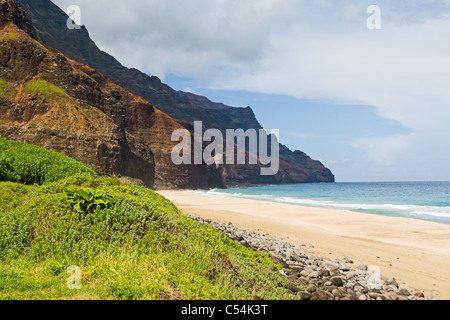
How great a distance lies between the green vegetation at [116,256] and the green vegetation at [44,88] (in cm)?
5597

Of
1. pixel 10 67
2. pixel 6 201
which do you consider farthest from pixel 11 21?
pixel 6 201

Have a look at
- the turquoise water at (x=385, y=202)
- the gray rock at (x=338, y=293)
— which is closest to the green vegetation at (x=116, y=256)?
the gray rock at (x=338, y=293)

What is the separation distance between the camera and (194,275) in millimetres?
6586

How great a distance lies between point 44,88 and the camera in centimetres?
5953

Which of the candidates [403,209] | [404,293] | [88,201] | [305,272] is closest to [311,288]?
[305,272]

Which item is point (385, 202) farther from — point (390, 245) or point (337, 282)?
point (337, 282)

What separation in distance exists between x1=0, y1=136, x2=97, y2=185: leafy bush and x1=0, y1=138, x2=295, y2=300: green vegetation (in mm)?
5503

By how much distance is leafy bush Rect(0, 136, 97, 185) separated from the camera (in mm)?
14891

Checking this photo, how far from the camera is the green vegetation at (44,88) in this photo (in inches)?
2290

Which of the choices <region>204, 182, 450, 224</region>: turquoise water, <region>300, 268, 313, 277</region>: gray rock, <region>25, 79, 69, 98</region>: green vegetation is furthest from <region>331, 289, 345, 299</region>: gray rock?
<region>25, 79, 69, 98</region>: green vegetation

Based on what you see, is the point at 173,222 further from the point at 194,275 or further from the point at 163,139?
the point at 163,139

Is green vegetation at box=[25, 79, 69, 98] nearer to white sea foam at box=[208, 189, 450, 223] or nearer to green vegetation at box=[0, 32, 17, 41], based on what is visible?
green vegetation at box=[0, 32, 17, 41]

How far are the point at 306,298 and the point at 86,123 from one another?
5945 centimetres

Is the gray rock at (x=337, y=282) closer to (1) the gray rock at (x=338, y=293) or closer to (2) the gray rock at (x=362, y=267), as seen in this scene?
(1) the gray rock at (x=338, y=293)
